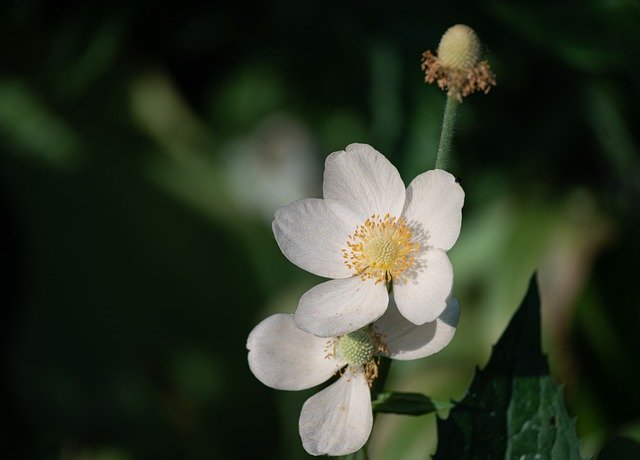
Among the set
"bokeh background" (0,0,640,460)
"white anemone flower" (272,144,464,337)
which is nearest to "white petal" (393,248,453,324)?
"white anemone flower" (272,144,464,337)

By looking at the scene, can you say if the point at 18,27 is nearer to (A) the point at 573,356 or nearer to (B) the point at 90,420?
(B) the point at 90,420

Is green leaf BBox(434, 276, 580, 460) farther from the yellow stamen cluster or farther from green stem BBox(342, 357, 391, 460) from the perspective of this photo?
the yellow stamen cluster

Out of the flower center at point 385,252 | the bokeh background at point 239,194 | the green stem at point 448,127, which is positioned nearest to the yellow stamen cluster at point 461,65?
the green stem at point 448,127

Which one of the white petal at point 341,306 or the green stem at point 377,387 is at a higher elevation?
the white petal at point 341,306

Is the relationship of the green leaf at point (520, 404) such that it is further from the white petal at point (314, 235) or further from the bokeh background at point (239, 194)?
the bokeh background at point (239, 194)

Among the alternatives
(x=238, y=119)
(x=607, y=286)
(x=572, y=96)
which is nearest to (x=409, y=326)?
(x=607, y=286)

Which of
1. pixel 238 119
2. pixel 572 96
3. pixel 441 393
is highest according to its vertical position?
pixel 238 119
